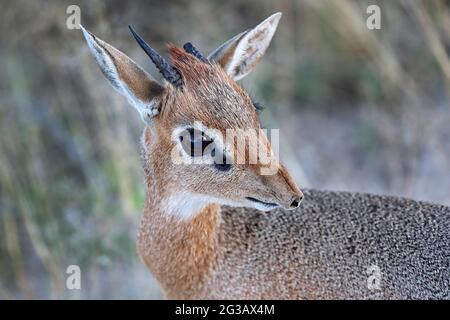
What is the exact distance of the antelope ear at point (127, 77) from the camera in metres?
4.37

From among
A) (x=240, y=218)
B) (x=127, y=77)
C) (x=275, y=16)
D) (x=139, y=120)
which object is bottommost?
(x=240, y=218)

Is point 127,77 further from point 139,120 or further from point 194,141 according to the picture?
point 139,120

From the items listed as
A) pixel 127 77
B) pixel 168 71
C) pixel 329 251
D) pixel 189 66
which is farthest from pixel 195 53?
pixel 329 251

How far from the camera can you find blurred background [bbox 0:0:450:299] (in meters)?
7.24

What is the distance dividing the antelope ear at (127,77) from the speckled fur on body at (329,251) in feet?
2.45

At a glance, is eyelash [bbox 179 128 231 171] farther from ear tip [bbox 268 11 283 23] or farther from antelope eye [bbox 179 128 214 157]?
ear tip [bbox 268 11 283 23]

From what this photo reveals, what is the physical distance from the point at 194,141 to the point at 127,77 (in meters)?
0.48

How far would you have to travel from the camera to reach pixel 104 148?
7.98m

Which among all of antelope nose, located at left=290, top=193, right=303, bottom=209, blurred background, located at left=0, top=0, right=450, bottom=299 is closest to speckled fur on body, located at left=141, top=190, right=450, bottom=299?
antelope nose, located at left=290, top=193, right=303, bottom=209

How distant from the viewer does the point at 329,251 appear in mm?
4770

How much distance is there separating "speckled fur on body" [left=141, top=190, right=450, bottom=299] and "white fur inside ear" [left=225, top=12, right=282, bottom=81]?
2.62ft

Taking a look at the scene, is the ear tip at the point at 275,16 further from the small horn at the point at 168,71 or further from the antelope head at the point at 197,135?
the small horn at the point at 168,71
